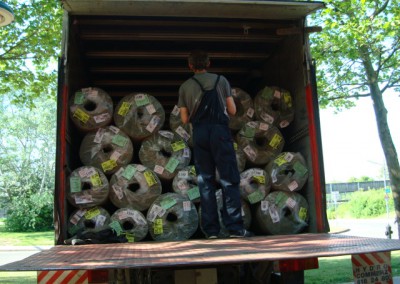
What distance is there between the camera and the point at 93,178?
4.34 metres

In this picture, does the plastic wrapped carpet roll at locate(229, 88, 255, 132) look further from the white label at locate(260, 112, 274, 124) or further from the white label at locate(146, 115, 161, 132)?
the white label at locate(146, 115, 161, 132)

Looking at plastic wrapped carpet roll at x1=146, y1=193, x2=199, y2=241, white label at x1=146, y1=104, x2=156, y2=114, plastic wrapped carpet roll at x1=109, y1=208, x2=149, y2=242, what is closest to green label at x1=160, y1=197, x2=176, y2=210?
plastic wrapped carpet roll at x1=146, y1=193, x2=199, y2=241

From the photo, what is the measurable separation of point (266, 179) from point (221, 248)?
178 centimetres

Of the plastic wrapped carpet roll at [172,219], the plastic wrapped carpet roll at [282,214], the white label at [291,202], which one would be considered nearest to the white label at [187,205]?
the plastic wrapped carpet roll at [172,219]

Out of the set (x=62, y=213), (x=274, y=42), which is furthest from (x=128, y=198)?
(x=274, y=42)

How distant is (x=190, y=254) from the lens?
2748mm

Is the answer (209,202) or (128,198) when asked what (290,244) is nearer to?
(209,202)

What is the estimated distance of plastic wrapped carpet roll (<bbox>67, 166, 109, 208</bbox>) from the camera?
4.25m

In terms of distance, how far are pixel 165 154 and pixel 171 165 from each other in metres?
0.18

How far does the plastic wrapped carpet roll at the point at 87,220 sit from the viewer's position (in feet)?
13.7

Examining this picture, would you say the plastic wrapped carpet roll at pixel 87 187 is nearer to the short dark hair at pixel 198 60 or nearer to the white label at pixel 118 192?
the white label at pixel 118 192

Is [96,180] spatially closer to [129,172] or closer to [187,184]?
[129,172]

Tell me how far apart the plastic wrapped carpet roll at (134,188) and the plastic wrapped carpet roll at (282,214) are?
1024mm

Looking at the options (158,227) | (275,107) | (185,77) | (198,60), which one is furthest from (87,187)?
(185,77)
